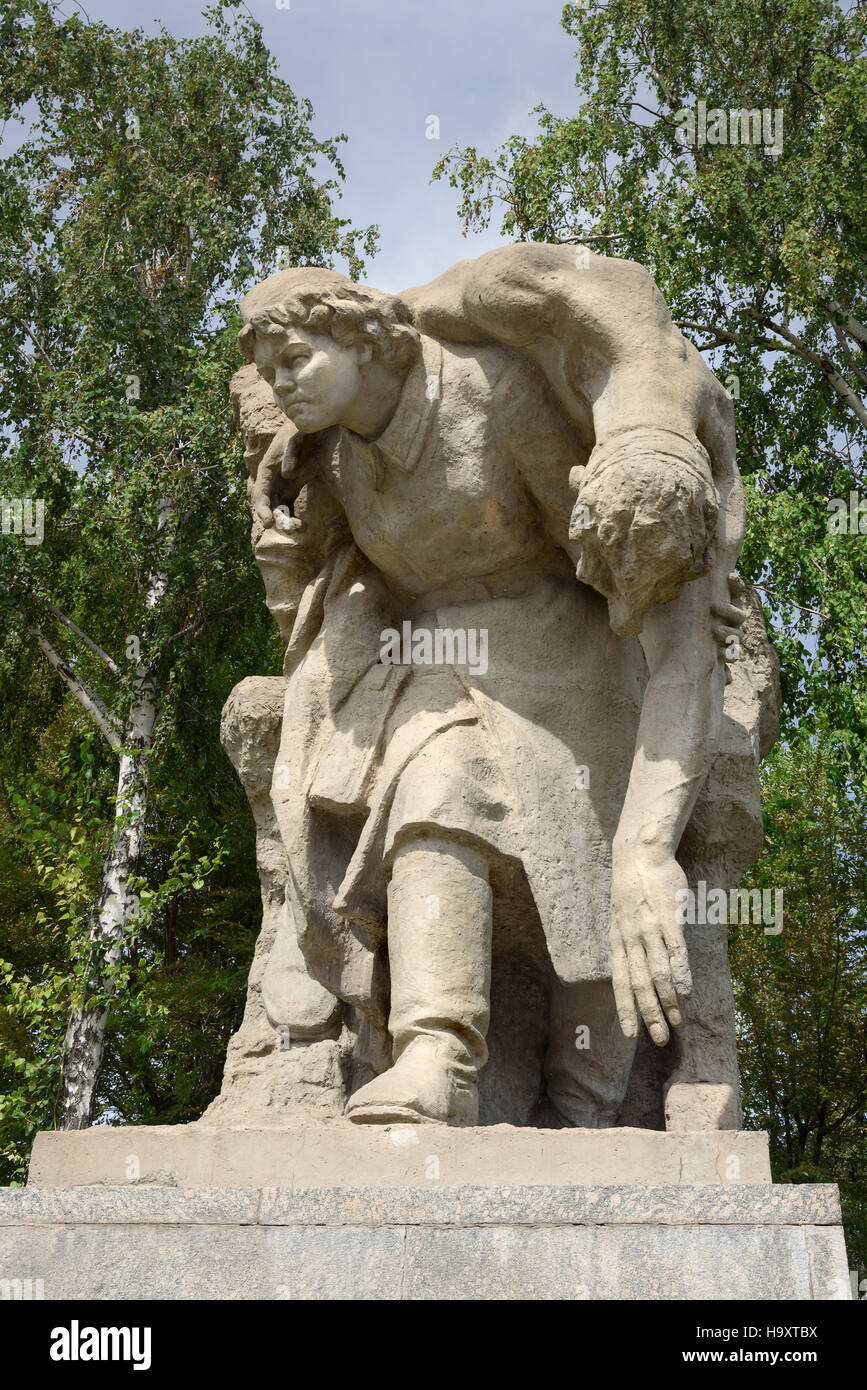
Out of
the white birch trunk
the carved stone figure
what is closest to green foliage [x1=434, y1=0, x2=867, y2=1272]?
the white birch trunk

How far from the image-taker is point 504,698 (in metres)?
4.41

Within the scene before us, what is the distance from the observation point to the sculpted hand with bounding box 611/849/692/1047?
3.78m

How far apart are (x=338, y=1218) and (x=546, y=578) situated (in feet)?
6.78

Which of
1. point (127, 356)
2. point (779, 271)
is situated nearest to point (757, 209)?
point (779, 271)

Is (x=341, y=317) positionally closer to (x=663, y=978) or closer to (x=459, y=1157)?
(x=663, y=978)

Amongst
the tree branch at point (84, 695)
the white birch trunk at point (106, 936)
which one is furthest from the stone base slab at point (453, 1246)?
the tree branch at point (84, 695)

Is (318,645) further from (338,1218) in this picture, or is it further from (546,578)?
(338,1218)

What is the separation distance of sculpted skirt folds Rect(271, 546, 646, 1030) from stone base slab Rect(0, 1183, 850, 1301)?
99 cm

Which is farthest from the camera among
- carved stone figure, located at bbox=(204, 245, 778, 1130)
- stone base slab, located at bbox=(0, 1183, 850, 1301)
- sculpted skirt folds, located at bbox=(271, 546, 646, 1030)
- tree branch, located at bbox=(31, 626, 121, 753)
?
tree branch, located at bbox=(31, 626, 121, 753)

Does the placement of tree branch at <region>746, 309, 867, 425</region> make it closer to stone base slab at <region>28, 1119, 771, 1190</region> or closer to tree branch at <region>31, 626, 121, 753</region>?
tree branch at <region>31, 626, 121, 753</region>

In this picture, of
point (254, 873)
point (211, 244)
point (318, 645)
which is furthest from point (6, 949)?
point (318, 645)

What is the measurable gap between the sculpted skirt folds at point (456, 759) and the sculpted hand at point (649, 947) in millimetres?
292

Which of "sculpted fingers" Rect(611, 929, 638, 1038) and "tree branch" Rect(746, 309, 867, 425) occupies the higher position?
"tree branch" Rect(746, 309, 867, 425)

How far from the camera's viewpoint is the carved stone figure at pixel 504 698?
157 inches
